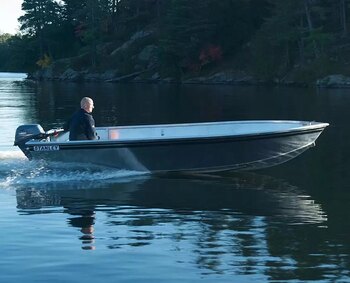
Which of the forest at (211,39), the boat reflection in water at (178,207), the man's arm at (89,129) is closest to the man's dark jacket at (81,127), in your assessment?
the man's arm at (89,129)

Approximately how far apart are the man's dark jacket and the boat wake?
64 centimetres

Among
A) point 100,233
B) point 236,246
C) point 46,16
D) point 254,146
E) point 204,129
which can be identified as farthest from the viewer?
point 46,16

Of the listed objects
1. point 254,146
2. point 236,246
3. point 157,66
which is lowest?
point 236,246

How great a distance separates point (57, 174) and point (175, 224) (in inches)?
189

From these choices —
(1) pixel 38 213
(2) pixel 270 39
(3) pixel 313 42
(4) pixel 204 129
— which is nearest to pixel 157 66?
(2) pixel 270 39

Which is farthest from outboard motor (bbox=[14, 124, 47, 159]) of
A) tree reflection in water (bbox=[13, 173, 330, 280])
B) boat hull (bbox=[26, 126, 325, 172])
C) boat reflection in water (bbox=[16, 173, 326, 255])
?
tree reflection in water (bbox=[13, 173, 330, 280])

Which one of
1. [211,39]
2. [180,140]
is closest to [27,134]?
[180,140]

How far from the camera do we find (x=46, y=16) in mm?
115625

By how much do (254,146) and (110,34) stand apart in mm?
90661

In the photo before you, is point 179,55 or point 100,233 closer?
point 100,233

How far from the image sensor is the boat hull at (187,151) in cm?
1439

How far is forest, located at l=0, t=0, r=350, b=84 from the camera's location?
216 feet

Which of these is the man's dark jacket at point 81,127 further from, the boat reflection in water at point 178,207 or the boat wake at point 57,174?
the boat reflection in water at point 178,207

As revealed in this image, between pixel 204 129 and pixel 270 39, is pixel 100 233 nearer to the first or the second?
pixel 204 129
